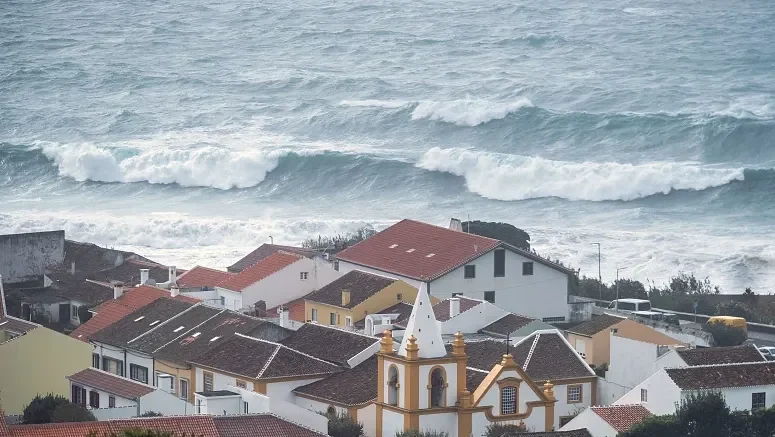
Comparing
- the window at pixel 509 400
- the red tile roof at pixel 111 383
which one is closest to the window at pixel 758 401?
the window at pixel 509 400

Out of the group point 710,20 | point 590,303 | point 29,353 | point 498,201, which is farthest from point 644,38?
point 29,353

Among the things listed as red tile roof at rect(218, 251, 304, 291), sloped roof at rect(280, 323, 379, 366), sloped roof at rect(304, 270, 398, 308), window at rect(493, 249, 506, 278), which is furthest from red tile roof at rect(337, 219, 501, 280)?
sloped roof at rect(280, 323, 379, 366)

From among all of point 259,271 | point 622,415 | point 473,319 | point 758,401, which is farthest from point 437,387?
point 259,271

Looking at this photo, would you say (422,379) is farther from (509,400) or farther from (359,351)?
(359,351)

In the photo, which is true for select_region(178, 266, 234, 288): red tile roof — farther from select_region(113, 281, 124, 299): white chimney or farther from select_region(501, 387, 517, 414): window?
select_region(501, 387, 517, 414): window

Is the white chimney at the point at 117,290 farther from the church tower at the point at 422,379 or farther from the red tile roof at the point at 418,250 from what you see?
the church tower at the point at 422,379

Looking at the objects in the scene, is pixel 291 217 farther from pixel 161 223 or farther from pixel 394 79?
pixel 394 79
